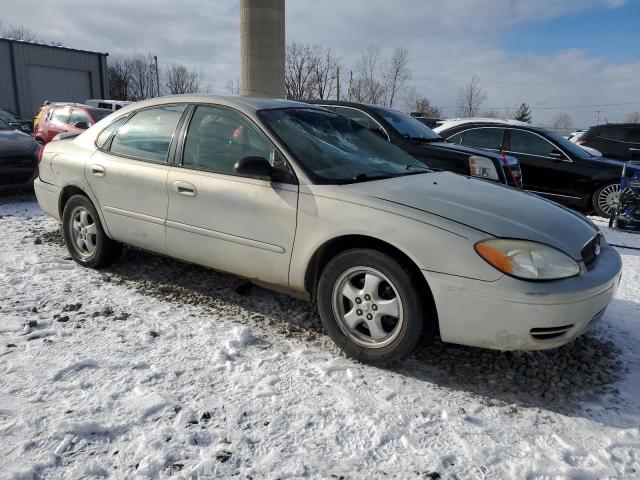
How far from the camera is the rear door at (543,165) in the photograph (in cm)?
838

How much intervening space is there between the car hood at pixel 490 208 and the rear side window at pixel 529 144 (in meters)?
5.55

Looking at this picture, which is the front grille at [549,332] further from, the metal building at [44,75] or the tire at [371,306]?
the metal building at [44,75]

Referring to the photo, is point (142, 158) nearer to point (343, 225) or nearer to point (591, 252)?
point (343, 225)

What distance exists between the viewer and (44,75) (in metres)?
35.2

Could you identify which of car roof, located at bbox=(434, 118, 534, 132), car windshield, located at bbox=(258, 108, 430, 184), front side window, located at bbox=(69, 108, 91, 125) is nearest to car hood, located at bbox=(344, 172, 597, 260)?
car windshield, located at bbox=(258, 108, 430, 184)

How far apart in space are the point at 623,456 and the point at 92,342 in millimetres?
3024

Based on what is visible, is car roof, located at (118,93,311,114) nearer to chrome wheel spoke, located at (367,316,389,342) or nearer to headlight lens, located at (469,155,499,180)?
chrome wheel spoke, located at (367,316,389,342)

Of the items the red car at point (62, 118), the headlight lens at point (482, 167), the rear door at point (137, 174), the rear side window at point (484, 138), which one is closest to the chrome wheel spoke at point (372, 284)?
the rear door at point (137, 174)

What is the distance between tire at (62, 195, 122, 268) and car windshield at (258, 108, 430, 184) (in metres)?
1.95

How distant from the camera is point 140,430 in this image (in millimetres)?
2420

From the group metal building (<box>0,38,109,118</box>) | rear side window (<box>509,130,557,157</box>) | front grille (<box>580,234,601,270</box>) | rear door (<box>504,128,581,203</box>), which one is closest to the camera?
front grille (<box>580,234,601,270</box>)

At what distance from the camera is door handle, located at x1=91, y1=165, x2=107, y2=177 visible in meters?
4.29

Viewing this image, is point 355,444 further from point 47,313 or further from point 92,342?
point 47,313

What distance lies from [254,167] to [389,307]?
122cm
